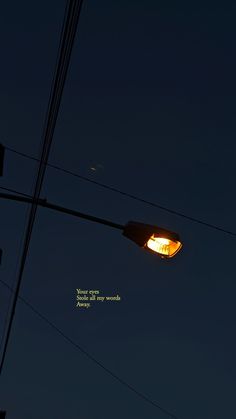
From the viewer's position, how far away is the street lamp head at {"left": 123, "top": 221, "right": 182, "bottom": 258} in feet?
15.9

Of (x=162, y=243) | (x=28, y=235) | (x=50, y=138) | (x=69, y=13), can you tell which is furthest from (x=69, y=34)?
(x=28, y=235)

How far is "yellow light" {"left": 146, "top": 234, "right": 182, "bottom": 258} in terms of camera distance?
4926 mm

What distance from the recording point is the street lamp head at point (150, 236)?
485 cm

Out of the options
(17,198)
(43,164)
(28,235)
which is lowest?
(17,198)

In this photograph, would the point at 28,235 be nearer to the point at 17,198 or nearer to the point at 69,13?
the point at 17,198

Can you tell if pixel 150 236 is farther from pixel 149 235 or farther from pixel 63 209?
pixel 63 209

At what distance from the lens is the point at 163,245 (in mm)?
5000

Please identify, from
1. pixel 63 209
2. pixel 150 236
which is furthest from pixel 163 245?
pixel 63 209

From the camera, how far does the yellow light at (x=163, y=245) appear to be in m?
4.93

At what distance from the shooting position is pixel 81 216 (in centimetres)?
465

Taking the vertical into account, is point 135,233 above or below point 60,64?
below

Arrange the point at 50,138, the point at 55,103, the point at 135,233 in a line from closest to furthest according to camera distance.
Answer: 1. the point at 135,233
2. the point at 55,103
3. the point at 50,138

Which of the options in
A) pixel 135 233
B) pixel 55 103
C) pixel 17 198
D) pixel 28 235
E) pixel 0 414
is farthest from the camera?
pixel 0 414

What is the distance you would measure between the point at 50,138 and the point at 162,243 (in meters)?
2.07
